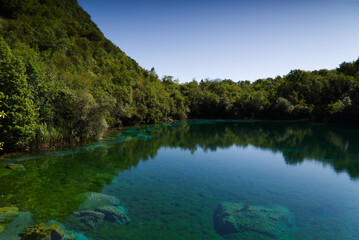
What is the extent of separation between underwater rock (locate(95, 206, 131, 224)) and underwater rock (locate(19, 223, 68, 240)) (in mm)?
2391

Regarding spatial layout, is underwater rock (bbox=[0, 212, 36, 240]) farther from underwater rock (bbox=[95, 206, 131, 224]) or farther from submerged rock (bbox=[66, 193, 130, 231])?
underwater rock (bbox=[95, 206, 131, 224])

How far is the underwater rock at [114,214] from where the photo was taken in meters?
11.9

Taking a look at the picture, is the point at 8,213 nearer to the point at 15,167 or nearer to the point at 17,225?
the point at 17,225

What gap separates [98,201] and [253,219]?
9.71m

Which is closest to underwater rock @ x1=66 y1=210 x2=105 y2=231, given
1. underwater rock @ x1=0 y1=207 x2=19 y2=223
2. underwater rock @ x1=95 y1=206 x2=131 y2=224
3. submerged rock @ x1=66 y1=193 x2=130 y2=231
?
submerged rock @ x1=66 y1=193 x2=130 y2=231

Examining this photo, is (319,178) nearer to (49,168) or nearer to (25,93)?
(49,168)

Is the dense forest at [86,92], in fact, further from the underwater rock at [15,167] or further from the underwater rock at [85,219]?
the underwater rock at [85,219]

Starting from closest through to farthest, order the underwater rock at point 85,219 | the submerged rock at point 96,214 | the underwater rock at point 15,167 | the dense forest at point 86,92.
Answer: the underwater rock at point 85,219
the submerged rock at point 96,214
the underwater rock at point 15,167
the dense forest at point 86,92

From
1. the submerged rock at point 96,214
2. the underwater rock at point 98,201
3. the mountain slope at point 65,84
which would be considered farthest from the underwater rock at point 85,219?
the mountain slope at point 65,84

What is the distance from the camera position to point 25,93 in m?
21.4

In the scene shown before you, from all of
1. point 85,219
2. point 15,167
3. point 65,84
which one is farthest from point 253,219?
point 65,84

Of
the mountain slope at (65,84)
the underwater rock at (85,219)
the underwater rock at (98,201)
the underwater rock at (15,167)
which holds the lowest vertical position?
the underwater rock at (85,219)

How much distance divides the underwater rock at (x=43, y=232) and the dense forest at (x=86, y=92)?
255 inches

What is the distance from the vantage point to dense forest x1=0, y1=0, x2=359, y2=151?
71.5 feet
